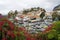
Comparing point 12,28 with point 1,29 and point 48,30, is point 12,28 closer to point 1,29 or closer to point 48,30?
point 1,29

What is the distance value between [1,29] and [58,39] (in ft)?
7.81

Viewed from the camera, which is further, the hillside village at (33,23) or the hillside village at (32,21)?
the hillside village at (33,23)

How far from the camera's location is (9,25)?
28.2ft

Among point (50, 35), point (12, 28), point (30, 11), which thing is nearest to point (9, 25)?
point (12, 28)

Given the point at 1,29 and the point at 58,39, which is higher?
the point at 1,29

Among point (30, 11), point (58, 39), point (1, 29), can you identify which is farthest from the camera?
point (30, 11)

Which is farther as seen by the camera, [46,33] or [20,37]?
[46,33]

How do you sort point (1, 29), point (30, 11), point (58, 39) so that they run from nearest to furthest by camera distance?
point (1, 29) < point (58, 39) < point (30, 11)

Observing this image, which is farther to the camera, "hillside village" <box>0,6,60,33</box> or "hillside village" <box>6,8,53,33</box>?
"hillside village" <box>6,8,53,33</box>

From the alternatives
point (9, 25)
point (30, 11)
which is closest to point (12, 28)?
point (9, 25)

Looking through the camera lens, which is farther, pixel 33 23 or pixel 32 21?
pixel 32 21

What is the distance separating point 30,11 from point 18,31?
75.5ft

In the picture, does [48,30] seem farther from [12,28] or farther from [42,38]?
[12,28]

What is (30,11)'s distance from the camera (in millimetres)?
31750
